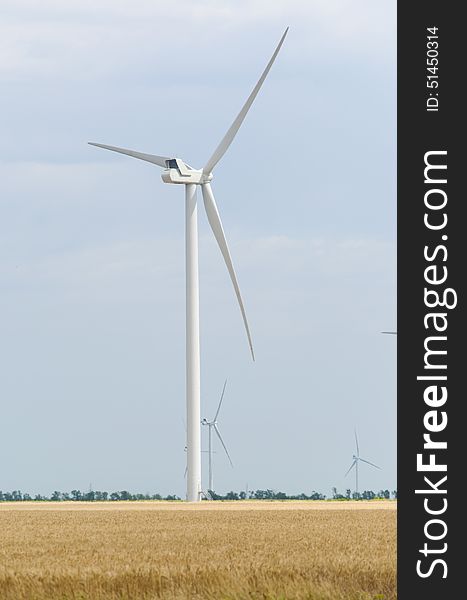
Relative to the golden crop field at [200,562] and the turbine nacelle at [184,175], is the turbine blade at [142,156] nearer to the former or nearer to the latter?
the turbine nacelle at [184,175]

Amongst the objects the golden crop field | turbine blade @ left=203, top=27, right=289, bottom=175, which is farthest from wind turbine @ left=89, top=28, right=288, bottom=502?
the golden crop field

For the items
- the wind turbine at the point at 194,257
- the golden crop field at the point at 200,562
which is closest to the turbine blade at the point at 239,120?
the wind turbine at the point at 194,257

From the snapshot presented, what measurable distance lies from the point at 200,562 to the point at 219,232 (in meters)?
48.4

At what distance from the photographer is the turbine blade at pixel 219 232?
70.9 m

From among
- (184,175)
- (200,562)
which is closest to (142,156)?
(184,175)

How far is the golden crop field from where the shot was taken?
853 inches

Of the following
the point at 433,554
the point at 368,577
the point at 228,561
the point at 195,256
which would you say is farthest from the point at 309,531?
the point at 195,256

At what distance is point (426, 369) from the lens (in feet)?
56.4

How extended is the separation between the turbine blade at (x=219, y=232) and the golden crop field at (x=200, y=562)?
2669 centimetres

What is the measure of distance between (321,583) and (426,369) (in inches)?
250

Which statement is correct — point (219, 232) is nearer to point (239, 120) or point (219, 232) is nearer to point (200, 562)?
point (239, 120)

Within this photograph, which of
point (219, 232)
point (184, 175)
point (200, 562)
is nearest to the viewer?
point (200, 562)

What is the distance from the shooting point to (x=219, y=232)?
7381cm

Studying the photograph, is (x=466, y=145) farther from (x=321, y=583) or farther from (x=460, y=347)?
(x=321, y=583)
